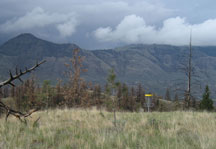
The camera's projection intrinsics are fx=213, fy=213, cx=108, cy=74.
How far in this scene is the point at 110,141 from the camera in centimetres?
384

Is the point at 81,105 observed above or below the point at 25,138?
→ below

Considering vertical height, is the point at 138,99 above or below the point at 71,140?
below

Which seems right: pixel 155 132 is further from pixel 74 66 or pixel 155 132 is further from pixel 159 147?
pixel 74 66

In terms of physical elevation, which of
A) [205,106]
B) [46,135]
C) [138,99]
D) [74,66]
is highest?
[74,66]

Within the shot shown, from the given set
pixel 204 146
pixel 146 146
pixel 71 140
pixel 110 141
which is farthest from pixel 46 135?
pixel 204 146

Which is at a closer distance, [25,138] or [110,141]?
[110,141]

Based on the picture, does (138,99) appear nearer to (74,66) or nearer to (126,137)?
(74,66)

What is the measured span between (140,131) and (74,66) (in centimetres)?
844

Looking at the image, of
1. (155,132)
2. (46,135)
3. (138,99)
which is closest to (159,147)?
(155,132)

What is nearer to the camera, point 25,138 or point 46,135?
point 25,138

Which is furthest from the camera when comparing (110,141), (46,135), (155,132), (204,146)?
(155,132)

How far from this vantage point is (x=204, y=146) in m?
3.38

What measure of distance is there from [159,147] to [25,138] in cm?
252

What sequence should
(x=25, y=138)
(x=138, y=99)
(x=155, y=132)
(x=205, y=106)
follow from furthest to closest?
(x=138, y=99), (x=205, y=106), (x=155, y=132), (x=25, y=138)
